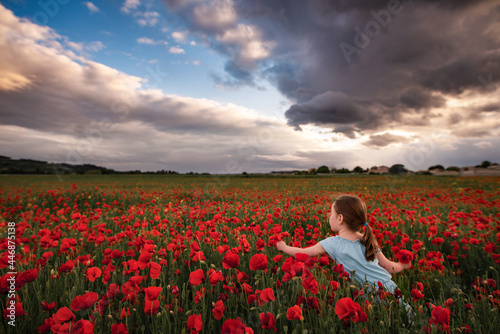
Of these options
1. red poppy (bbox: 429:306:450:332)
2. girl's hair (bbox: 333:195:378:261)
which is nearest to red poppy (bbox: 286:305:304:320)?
red poppy (bbox: 429:306:450:332)

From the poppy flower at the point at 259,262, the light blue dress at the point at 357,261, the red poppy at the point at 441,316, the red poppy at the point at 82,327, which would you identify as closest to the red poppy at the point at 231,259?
the poppy flower at the point at 259,262

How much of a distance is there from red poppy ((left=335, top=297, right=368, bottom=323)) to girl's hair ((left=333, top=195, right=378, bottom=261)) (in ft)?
5.31

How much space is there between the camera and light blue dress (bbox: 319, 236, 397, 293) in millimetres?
2941

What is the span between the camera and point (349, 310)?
152 cm

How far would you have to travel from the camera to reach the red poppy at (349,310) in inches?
59.4

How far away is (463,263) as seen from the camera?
4207 millimetres

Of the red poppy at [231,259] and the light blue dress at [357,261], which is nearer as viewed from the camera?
the red poppy at [231,259]

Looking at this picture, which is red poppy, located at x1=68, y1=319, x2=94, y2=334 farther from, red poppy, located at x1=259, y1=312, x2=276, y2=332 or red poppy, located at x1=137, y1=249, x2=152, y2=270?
red poppy, located at x1=259, y1=312, x2=276, y2=332

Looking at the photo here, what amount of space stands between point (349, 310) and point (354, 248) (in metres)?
1.66

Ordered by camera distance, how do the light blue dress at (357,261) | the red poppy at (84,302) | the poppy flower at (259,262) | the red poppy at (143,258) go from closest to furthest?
1. the red poppy at (84,302)
2. the poppy flower at (259,262)
3. the red poppy at (143,258)
4. the light blue dress at (357,261)

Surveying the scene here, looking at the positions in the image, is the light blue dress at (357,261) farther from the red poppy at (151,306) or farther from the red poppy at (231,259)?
the red poppy at (151,306)

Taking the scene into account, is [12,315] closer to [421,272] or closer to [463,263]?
[421,272]

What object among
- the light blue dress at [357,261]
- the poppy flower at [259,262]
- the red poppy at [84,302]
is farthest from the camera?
the light blue dress at [357,261]

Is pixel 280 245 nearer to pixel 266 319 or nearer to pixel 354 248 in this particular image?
pixel 354 248
